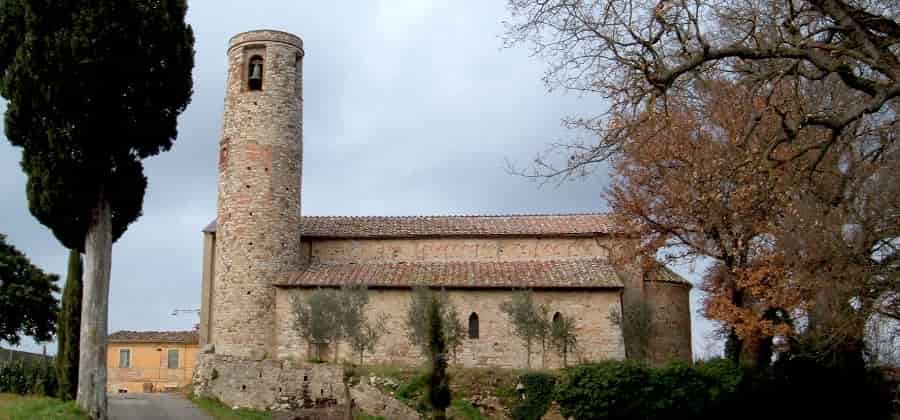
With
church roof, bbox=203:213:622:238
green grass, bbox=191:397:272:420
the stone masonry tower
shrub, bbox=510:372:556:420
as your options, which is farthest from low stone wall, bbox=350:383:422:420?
church roof, bbox=203:213:622:238

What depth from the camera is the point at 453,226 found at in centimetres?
3419

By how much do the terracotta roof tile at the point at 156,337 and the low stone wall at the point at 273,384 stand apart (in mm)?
17867

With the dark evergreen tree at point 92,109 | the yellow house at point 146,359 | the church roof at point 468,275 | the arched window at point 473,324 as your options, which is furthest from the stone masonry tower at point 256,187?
the yellow house at point 146,359

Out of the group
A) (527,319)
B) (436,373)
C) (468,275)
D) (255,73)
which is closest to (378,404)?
(436,373)

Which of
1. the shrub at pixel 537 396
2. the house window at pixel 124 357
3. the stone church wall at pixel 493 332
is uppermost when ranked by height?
the stone church wall at pixel 493 332

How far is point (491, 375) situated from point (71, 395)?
1215cm

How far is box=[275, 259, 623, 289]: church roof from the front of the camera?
101 feet

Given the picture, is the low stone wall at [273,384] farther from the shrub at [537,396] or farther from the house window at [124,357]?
the house window at [124,357]

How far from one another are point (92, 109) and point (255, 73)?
13.2 meters

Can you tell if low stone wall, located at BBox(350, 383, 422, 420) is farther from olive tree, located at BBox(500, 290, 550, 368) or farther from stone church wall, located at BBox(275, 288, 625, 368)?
olive tree, located at BBox(500, 290, 550, 368)

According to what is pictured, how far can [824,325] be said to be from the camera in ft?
70.4

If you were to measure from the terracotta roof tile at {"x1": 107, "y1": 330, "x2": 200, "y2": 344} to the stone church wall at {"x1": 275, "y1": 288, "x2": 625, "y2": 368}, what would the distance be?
17553 millimetres

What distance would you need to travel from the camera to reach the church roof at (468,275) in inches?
1208

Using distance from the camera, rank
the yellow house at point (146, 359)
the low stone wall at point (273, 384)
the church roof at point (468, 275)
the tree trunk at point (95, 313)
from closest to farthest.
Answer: the tree trunk at point (95, 313), the low stone wall at point (273, 384), the church roof at point (468, 275), the yellow house at point (146, 359)
